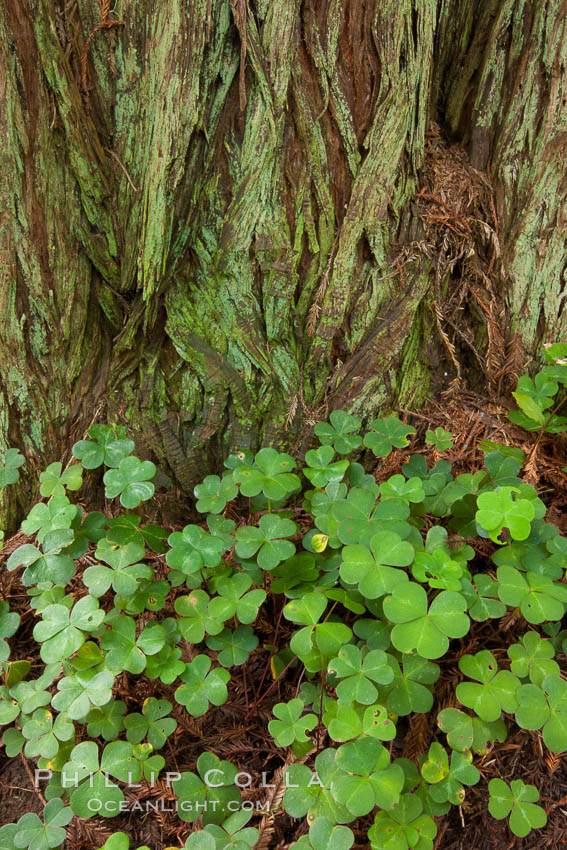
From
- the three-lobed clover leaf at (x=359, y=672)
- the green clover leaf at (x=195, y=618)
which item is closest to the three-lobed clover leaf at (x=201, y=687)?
the green clover leaf at (x=195, y=618)

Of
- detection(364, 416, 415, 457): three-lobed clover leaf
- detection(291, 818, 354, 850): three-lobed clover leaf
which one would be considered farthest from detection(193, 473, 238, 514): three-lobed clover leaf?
detection(291, 818, 354, 850): three-lobed clover leaf

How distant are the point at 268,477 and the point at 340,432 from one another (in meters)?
0.31

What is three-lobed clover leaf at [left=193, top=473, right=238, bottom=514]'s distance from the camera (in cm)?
164

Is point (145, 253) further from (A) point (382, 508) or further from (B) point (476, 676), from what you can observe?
(B) point (476, 676)

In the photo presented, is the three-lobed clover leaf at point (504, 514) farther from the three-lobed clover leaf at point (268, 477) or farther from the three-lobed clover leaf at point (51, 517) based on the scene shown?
the three-lobed clover leaf at point (51, 517)

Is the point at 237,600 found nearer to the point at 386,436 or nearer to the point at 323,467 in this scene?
the point at 323,467

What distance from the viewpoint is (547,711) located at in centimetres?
130

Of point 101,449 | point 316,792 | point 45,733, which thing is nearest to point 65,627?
point 45,733

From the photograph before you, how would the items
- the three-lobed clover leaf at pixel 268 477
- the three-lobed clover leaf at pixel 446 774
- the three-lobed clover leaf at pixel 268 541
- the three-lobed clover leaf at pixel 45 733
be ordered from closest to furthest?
the three-lobed clover leaf at pixel 446 774
the three-lobed clover leaf at pixel 45 733
the three-lobed clover leaf at pixel 268 541
the three-lobed clover leaf at pixel 268 477

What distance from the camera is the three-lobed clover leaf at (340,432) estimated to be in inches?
70.5

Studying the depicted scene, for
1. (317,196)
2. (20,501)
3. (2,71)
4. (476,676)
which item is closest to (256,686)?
(476,676)

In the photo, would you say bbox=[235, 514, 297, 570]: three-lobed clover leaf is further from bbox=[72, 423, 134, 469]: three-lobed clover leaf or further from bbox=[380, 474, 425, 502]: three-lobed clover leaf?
bbox=[72, 423, 134, 469]: three-lobed clover leaf

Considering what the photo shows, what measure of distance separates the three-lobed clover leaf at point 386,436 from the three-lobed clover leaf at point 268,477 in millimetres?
304

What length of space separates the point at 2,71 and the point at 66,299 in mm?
657
